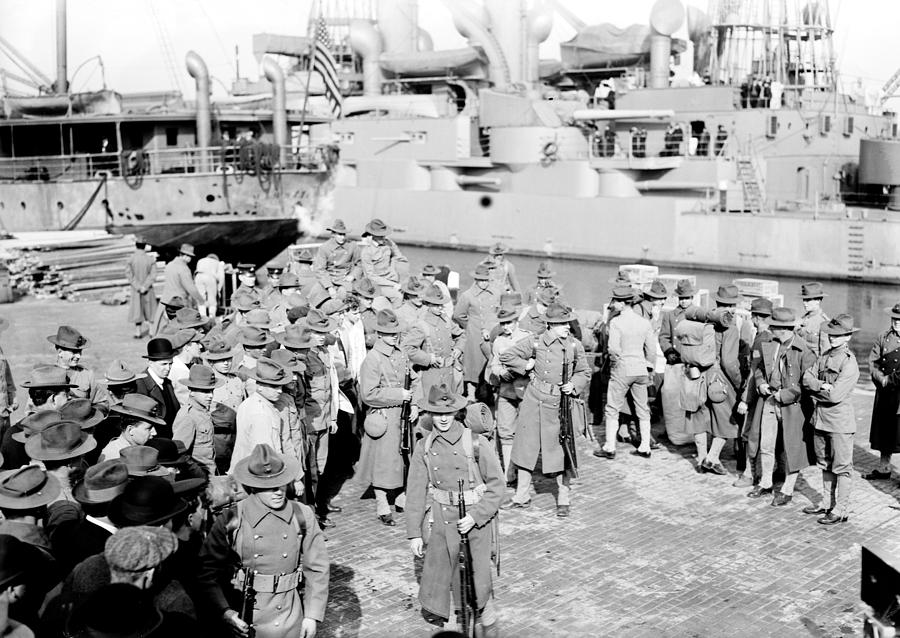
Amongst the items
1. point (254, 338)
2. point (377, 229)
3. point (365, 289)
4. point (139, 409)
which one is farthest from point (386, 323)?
point (377, 229)

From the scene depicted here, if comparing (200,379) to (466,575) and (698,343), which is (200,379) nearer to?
(466,575)

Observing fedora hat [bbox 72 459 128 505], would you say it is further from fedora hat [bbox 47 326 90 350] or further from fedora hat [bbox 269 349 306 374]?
fedora hat [bbox 47 326 90 350]

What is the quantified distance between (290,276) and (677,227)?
81.0ft

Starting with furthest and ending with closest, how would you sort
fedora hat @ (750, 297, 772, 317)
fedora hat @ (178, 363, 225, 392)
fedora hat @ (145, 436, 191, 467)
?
1. fedora hat @ (750, 297, 772, 317)
2. fedora hat @ (178, 363, 225, 392)
3. fedora hat @ (145, 436, 191, 467)

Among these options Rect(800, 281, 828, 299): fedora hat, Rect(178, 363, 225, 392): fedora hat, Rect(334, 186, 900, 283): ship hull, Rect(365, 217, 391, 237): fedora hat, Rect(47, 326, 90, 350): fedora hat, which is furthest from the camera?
Rect(334, 186, 900, 283): ship hull

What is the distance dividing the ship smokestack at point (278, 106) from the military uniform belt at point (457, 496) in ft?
77.6

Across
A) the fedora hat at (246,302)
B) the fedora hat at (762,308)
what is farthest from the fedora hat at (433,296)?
the fedora hat at (762,308)

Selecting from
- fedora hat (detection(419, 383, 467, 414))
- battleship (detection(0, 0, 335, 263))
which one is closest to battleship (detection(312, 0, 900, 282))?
battleship (detection(0, 0, 335, 263))

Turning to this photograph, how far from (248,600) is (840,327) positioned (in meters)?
5.43

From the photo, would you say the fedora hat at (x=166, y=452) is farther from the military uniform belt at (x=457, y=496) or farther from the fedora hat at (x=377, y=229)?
the fedora hat at (x=377, y=229)

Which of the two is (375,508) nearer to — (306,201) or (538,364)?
(538,364)

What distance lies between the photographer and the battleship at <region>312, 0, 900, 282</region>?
31875mm

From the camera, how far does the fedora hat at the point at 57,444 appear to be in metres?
5.28

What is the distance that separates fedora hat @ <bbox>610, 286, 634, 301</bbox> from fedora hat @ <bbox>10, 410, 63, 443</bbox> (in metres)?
5.62
